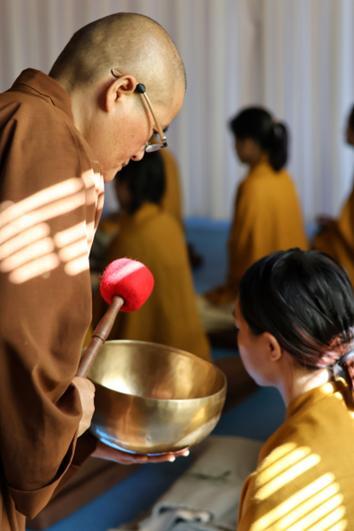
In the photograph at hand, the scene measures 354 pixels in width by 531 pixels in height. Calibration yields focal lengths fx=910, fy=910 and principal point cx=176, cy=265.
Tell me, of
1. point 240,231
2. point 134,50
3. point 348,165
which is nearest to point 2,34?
point 348,165

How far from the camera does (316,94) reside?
6.25 metres

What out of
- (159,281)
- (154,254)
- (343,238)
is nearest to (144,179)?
(154,254)

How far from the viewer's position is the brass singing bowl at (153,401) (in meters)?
1.36

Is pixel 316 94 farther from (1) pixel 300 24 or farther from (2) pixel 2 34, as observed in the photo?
(2) pixel 2 34

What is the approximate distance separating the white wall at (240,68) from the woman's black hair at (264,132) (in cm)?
196

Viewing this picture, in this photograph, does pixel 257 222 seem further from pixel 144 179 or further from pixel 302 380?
pixel 302 380

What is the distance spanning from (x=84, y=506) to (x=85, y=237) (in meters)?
1.63

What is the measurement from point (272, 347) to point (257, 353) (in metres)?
0.04

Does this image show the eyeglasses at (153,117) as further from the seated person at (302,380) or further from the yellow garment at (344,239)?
the yellow garment at (344,239)

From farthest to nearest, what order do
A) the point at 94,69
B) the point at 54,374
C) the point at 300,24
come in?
the point at 300,24, the point at 94,69, the point at 54,374

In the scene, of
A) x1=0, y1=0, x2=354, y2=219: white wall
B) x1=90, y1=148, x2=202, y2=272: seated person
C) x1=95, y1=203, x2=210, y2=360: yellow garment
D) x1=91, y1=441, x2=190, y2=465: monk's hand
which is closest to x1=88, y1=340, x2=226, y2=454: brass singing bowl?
x1=91, y1=441, x2=190, y2=465: monk's hand

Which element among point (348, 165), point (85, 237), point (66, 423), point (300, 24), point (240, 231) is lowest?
point (348, 165)

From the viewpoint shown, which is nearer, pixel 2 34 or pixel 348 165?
pixel 348 165

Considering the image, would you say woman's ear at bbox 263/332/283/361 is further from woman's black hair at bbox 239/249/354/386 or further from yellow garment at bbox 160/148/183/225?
yellow garment at bbox 160/148/183/225
